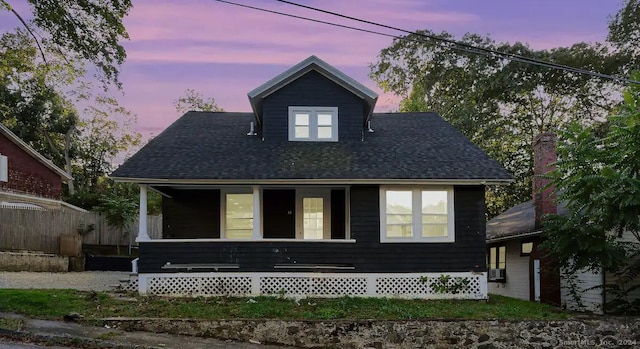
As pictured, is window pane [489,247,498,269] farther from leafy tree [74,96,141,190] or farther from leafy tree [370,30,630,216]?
leafy tree [74,96,141,190]

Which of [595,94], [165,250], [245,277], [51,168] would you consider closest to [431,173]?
[245,277]

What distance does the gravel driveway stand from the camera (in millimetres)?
15750

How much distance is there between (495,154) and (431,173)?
21.7m

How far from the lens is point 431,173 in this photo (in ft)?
50.1

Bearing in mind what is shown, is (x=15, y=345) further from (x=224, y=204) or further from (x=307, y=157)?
(x=307, y=157)

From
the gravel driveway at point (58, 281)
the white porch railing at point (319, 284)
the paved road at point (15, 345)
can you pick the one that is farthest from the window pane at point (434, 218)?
the paved road at point (15, 345)

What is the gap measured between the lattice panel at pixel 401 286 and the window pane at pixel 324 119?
4.92 metres

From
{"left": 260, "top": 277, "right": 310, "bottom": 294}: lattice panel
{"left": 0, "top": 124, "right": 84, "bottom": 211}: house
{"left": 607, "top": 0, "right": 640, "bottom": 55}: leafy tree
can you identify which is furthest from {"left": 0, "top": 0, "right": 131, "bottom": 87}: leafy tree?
{"left": 607, "top": 0, "right": 640, "bottom": 55}: leafy tree

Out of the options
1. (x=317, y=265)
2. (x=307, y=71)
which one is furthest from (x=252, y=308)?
(x=307, y=71)

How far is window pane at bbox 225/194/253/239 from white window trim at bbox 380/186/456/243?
4017 mm

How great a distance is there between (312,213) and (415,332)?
586cm

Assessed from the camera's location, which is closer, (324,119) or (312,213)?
(312,213)

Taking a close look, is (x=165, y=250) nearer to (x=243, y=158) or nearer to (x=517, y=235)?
(x=243, y=158)

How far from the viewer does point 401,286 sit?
595 inches
